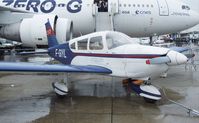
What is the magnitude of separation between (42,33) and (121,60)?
22.6 feet

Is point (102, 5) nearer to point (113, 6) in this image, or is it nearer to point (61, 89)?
point (113, 6)

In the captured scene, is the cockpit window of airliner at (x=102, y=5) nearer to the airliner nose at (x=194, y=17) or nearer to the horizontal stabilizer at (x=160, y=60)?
the airliner nose at (x=194, y=17)

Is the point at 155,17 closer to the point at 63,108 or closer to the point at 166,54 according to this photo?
the point at 166,54

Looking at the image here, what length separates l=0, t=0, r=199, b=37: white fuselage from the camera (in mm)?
17141

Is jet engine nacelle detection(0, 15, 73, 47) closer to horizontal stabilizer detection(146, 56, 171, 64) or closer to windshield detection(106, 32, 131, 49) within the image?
windshield detection(106, 32, 131, 49)

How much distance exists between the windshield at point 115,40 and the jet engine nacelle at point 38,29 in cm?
592

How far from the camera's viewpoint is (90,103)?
8.59m

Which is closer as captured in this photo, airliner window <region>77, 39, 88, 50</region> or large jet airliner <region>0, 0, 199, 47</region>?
airliner window <region>77, 39, 88, 50</region>

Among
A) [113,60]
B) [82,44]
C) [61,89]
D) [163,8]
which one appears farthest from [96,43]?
[163,8]

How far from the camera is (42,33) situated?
1502cm

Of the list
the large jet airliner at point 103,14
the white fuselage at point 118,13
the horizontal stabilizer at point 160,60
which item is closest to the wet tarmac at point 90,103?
the horizontal stabilizer at point 160,60

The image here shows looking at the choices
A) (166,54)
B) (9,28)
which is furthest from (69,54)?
(9,28)

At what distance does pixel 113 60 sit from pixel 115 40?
2.09 ft

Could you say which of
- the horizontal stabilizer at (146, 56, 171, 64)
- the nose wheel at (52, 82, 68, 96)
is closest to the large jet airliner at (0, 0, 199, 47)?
the nose wheel at (52, 82, 68, 96)
